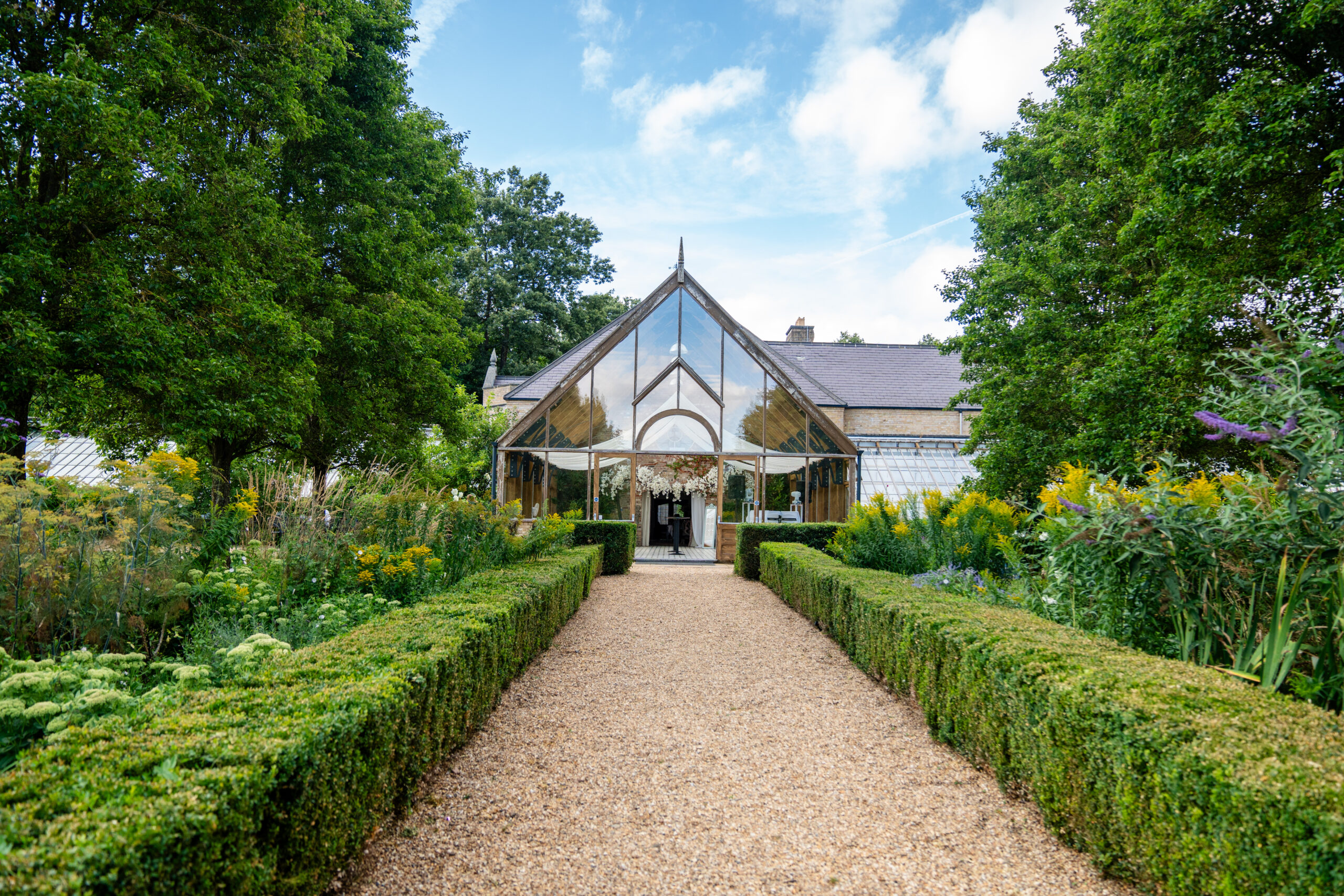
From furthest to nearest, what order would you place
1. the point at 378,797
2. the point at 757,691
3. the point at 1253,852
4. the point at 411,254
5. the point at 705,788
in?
the point at 411,254
the point at 757,691
the point at 705,788
the point at 378,797
the point at 1253,852

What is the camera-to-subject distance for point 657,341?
15.6m

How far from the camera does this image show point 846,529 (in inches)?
401

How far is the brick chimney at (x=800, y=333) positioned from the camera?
2639cm

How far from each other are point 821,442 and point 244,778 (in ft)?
48.2

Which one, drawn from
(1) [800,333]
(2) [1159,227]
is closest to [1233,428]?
(2) [1159,227]

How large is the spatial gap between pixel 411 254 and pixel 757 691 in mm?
10553

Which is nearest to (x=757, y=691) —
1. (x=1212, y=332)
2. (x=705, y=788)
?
(x=705, y=788)

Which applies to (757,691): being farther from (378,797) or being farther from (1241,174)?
(1241,174)

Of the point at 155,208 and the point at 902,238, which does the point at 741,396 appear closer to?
the point at 155,208

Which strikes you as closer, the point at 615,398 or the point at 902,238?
the point at 615,398

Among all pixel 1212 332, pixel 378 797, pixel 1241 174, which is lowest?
pixel 378 797

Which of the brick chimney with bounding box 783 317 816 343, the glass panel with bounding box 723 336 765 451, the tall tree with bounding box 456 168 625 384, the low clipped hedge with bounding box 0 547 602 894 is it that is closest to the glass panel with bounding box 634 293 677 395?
the glass panel with bounding box 723 336 765 451

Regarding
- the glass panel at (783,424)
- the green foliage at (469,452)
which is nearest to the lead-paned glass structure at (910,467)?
the glass panel at (783,424)

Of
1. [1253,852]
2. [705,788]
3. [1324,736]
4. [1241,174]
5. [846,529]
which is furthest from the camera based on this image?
[846,529]
